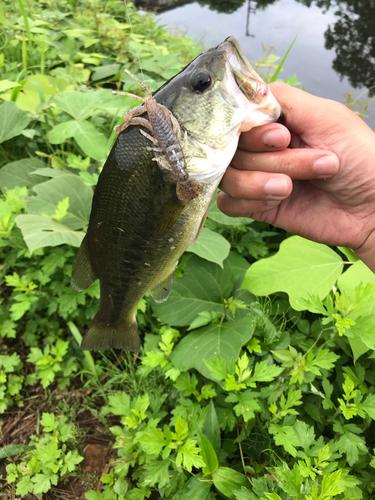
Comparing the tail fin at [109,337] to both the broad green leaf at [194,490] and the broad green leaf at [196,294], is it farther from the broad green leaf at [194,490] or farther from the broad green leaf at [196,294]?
the broad green leaf at [194,490]

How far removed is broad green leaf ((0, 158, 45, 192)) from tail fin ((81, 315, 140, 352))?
57.4 inches

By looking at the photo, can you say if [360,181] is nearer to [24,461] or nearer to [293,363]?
[293,363]

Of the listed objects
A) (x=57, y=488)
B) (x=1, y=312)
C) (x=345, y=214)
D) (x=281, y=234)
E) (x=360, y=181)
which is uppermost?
(x=360, y=181)

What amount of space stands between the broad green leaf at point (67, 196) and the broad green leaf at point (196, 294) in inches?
32.7

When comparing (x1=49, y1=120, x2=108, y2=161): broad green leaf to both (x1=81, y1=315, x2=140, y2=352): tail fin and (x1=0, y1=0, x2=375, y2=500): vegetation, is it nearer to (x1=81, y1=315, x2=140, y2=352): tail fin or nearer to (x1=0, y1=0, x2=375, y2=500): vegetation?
(x1=0, y1=0, x2=375, y2=500): vegetation

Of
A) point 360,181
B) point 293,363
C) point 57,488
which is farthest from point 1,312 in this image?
point 360,181

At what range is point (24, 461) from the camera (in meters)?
1.89

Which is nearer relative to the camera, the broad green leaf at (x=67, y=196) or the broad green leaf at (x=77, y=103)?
the broad green leaf at (x=67, y=196)

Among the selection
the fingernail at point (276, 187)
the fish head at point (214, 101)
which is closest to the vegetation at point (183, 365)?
the fingernail at point (276, 187)

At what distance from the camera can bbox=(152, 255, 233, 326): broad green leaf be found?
2.06 meters

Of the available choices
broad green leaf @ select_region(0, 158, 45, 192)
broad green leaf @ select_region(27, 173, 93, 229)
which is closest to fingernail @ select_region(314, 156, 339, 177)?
broad green leaf @ select_region(27, 173, 93, 229)

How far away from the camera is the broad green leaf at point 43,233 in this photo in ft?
5.84

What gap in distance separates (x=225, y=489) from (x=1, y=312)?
1832 mm

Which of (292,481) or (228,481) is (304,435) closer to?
(292,481)
